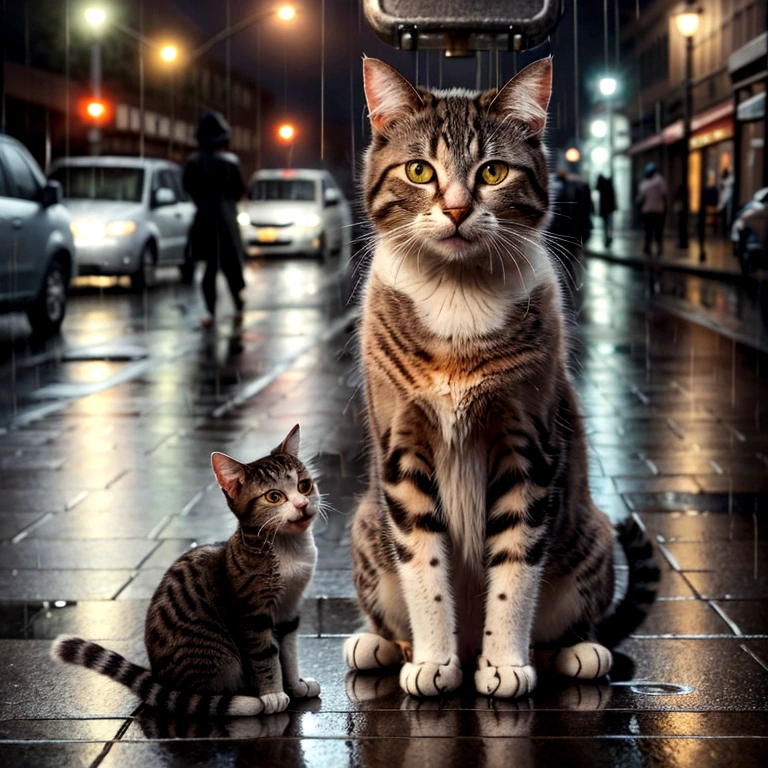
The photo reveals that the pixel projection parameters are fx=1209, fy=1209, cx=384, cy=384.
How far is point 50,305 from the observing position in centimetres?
1290

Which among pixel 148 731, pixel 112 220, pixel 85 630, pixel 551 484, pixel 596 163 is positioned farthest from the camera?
pixel 596 163

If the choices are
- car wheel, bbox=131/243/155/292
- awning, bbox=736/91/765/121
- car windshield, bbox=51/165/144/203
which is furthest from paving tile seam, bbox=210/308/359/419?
awning, bbox=736/91/765/121

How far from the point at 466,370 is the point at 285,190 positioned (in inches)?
1008

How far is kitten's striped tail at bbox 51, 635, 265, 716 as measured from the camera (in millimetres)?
2996

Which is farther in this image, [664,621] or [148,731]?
[664,621]

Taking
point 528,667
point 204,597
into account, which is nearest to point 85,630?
point 204,597

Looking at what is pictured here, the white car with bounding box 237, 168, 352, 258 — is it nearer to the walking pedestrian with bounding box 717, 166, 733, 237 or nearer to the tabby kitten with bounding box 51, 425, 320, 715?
the walking pedestrian with bounding box 717, 166, 733, 237

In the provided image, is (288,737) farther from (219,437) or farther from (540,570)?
(219,437)

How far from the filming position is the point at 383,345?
10.5ft

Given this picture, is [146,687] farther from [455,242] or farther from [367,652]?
[455,242]

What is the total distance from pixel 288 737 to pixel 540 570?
787 mm

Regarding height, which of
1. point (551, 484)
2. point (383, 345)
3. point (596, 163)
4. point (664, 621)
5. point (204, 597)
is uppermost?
point (596, 163)

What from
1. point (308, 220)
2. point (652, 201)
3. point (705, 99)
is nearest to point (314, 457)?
point (308, 220)

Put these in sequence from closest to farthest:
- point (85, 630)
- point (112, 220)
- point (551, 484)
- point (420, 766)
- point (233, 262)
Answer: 1. point (420, 766)
2. point (551, 484)
3. point (85, 630)
4. point (233, 262)
5. point (112, 220)
